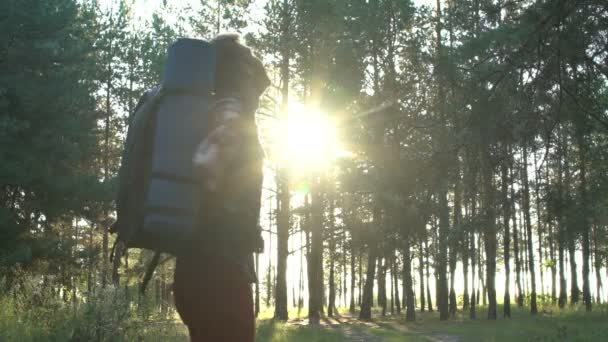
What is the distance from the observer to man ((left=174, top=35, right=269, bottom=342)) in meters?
1.95

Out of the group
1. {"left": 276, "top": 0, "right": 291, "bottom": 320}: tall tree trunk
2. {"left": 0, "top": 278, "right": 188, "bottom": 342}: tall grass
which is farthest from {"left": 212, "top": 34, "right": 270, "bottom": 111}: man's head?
{"left": 276, "top": 0, "right": 291, "bottom": 320}: tall tree trunk

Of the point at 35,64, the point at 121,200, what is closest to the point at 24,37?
the point at 35,64

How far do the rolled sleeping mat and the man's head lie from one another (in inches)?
5.5

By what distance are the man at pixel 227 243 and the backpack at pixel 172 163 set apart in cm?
2

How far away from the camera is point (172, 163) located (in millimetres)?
1848

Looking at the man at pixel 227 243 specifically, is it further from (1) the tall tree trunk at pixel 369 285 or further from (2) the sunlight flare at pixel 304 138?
(1) the tall tree trunk at pixel 369 285

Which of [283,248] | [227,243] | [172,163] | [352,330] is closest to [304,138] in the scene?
[283,248]

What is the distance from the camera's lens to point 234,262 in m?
1.97

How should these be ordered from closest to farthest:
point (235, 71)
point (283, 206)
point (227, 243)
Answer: point (227, 243)
point (235, 71)
point (283, 206)

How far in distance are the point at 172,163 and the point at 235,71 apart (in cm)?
55

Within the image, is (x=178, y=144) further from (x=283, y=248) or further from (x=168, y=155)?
(x=283, y=248)

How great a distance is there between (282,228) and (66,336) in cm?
1669

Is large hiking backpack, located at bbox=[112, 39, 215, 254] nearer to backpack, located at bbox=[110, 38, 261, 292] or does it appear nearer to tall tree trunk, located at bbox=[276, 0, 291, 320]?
backpack, located at bbox=[110, 38, 261, 292]

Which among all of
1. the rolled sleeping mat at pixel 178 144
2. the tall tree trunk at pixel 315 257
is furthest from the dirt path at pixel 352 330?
the rolled sleeping mat at pixel 178 144
